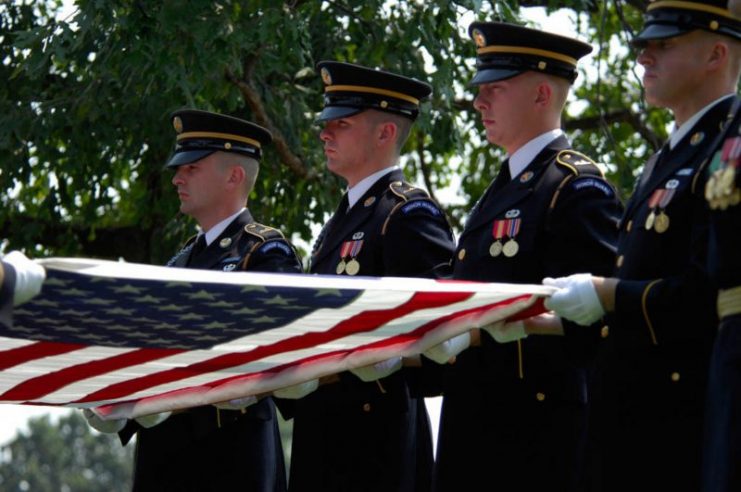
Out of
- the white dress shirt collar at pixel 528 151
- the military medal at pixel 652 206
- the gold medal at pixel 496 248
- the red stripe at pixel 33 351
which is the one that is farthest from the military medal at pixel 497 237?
the red stripe at pixel 33 351

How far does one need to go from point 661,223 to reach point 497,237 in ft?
3.00

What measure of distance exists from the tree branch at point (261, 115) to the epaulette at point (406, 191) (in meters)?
3.82

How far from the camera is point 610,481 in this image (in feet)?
17.7

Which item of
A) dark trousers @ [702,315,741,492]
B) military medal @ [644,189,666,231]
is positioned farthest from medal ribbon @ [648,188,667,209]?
dark trousers @ [702,315,741,492]

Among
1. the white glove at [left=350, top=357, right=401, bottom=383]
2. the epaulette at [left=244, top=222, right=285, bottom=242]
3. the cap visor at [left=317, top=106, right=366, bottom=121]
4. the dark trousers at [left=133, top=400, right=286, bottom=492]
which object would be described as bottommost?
the dark trousers at [left=133, top=400, right=286, bottom=492]

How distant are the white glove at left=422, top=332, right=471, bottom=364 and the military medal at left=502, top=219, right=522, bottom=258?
11.9 inches

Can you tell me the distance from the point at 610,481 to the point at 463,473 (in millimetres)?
899

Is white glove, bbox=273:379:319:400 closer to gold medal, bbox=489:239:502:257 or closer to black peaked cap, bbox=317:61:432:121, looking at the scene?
gold medal, bbox=489:239:502:257

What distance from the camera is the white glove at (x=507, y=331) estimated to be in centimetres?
581

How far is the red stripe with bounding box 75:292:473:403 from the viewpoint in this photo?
18.9ft

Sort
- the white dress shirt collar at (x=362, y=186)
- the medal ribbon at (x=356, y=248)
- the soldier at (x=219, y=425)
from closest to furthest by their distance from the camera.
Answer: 1. the medal ribbon at (x=356, y=248)
2. the white dress shirt collar at (x=362, y=186)
3. the soldier at (x=219, y=425)

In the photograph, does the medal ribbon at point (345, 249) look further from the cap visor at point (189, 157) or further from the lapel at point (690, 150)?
the lapel at point (690, 150)

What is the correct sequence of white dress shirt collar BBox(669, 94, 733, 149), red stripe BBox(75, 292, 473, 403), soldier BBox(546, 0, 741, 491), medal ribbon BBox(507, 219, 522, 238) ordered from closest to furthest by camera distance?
soldier BBox(546, 0, 741, 491) < white dress shirt collar BBox(669, 94, 733, 149) < red stripe BBox(75, 292, 473, 403) < medal ribbon BBox(507, 219, 522, 238)

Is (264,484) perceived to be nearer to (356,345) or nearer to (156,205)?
(356,345)
